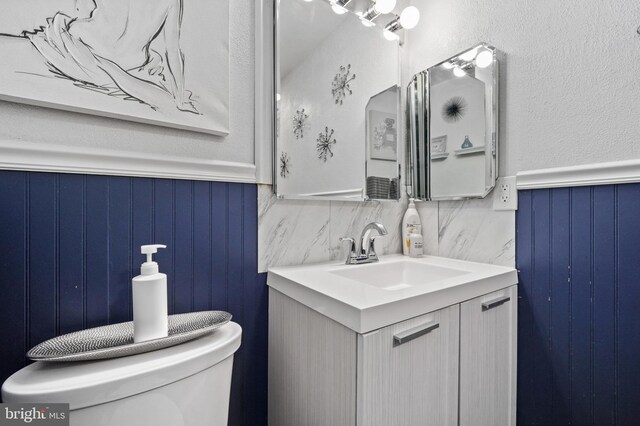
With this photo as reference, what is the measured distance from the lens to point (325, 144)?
1.18m

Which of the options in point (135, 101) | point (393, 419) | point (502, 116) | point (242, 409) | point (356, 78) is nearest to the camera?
point (393, 419)

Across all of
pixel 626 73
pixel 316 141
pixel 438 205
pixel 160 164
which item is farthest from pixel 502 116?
pixel 160 164

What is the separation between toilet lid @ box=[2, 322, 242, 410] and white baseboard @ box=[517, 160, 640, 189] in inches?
43.7

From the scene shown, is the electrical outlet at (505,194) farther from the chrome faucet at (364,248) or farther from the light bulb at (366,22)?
the light bulb at (366,22)

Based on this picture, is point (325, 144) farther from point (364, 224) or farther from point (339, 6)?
point (339, 6)

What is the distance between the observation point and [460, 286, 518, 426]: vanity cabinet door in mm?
833

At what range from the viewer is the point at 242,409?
97cm

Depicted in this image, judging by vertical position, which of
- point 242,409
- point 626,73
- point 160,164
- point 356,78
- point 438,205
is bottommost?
point 242,409

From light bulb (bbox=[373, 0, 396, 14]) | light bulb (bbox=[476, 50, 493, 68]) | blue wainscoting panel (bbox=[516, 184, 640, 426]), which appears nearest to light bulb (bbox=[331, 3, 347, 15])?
light bulb (bbox=[373, 0, 396, 14])

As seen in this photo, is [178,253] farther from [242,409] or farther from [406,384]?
[406,384]

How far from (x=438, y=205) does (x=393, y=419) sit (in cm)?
93

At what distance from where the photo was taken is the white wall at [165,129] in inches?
26.9

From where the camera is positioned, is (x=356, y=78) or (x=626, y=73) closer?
(x=626, y=73)

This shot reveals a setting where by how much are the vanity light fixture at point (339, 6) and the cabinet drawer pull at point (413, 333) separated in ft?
4.09
